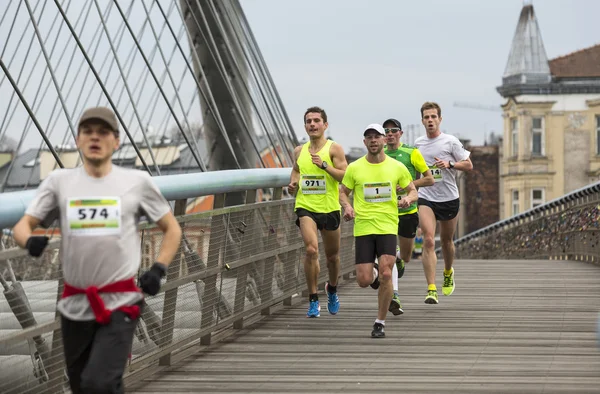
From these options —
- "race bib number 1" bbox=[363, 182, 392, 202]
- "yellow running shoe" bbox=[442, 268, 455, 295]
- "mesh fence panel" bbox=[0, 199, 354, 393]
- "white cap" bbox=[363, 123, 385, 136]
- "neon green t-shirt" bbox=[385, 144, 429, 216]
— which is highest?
"white cap" bbox=[363, 123, 385, 136]

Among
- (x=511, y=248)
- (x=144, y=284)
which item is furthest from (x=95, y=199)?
(x=511, y=248)

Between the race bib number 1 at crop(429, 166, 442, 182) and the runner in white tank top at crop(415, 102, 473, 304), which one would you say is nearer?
the runner in white tank top at crop(415, 102, 473, 304)

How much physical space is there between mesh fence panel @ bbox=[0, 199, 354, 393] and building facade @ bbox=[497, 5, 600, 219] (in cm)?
5365

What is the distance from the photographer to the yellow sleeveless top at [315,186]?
38.4 ft

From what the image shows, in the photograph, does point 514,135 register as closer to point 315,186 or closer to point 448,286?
point 448,286

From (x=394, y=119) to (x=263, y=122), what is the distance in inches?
281

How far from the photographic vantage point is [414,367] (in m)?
9.03

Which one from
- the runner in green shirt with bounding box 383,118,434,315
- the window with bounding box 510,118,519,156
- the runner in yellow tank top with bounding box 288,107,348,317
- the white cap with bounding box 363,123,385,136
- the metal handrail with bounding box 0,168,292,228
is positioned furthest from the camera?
the window with bounding box 510,118,519,156

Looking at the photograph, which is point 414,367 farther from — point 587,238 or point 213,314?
point 587,238

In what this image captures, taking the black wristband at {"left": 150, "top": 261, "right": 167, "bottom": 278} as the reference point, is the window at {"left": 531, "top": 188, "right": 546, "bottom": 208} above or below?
below

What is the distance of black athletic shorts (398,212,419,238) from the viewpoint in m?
12.8

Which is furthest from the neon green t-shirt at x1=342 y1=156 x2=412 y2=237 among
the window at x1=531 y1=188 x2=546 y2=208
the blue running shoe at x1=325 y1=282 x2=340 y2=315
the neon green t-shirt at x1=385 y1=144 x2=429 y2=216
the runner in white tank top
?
the window at x1=531 y1=188 x2=546 y2=208

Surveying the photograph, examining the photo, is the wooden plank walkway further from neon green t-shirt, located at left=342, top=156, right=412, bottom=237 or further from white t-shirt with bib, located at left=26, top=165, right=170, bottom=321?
white t-shirt with bib, located at left=26, top=165, right=170, bottom=321

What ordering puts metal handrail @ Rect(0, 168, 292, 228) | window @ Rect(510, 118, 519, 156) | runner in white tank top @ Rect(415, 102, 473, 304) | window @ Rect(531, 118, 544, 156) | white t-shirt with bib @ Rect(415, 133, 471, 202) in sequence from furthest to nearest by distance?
window @ Rect(510, 118, 519, 156) < window @ Rect(531, 118, 544, 156) < white t-shirt with bib @ Rect(415, 133, 471, 202) < runner in white tank top @ Rect(415, 102, 473, 304) < metal handrail @ Rect(0, 168, 292, 228)
